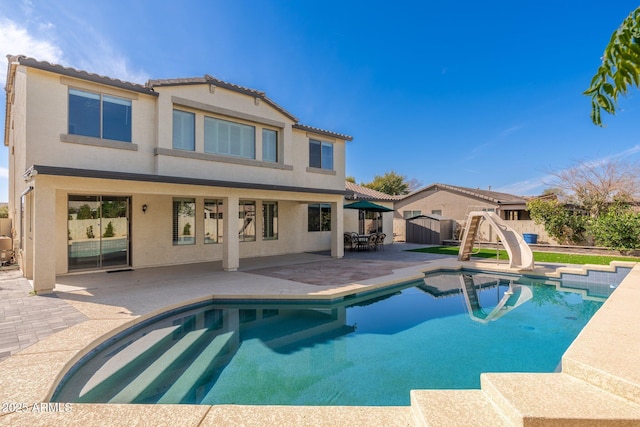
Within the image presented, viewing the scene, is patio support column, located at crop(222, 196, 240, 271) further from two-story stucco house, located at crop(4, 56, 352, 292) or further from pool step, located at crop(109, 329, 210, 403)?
pool step, located at crop(109, 329, 210, 403)

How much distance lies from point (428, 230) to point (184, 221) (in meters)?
18.4

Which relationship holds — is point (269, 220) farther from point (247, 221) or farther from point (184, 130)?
Answer: point (184, 130)

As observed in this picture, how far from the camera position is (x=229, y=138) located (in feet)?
48.0

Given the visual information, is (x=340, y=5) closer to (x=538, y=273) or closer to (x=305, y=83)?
(x=305, y=83)

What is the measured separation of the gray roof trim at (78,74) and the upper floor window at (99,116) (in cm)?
50

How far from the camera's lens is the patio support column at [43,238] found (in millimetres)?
8719

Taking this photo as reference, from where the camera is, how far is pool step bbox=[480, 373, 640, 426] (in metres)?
3.21

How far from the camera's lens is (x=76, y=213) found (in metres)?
12.0

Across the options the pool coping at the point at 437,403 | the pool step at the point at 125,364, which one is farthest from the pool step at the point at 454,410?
the pool step at the point at 125,364

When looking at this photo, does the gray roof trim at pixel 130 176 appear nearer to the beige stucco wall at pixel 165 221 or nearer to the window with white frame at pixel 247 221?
the beige stucco wall at pixel 165 221

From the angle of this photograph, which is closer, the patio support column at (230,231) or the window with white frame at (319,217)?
the patio support column at (230,231)

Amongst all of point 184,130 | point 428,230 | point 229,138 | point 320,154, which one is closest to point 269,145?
point 229,138

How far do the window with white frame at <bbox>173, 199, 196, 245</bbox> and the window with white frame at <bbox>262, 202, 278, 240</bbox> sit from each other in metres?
3.75

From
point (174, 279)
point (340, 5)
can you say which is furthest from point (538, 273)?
point (340, 5)
